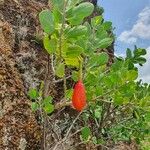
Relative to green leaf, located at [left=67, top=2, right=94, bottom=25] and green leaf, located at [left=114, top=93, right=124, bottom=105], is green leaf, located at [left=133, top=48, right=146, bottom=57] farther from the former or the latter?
green leaf, located at [left=67, top=2, right=94, bottom=25]

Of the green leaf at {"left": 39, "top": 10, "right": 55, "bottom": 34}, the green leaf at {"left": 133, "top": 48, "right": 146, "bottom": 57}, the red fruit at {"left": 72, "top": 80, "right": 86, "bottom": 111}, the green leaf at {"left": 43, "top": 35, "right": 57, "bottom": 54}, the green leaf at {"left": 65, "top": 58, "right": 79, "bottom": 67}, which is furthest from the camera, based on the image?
the green leaf at {"left": 133, "top": 48, "right": 146, "bottom": 57}

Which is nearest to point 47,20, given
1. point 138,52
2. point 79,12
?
point 79,12

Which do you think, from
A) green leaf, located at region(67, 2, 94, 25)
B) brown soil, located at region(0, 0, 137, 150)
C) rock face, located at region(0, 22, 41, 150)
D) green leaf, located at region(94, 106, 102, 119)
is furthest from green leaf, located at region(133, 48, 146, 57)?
green leaf, located at region(67, 2, 94, 25)

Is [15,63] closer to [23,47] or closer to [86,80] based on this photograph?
[23,47]

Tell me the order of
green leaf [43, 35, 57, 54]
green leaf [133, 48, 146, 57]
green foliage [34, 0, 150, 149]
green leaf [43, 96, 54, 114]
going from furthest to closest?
green leaf [133, 48, 146, 57] < green leaf [43, 96, 54, 114] < green leaf [43, 35, 57, 54] < green foliage [34, 0, 150, 149]

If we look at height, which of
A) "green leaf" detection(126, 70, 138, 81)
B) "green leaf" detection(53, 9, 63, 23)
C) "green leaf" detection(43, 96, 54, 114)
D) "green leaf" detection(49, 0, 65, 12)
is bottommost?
"green leaf" detection(43, 96, 54, 114)

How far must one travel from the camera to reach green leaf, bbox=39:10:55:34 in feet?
9.89

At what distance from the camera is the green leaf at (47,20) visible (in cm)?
302

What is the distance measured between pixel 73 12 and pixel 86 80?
1155mm

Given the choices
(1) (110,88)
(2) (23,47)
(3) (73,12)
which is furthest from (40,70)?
(3) (73,12)

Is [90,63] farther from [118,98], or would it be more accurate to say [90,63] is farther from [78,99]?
[78,99]

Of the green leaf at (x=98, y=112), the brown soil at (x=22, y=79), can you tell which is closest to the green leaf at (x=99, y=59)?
the brown soil at (x=22, y=79)

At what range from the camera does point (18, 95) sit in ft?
13.8

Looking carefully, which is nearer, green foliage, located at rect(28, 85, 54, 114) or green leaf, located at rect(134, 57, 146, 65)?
green foliage, located at rect(28, 85, 54, 114)
